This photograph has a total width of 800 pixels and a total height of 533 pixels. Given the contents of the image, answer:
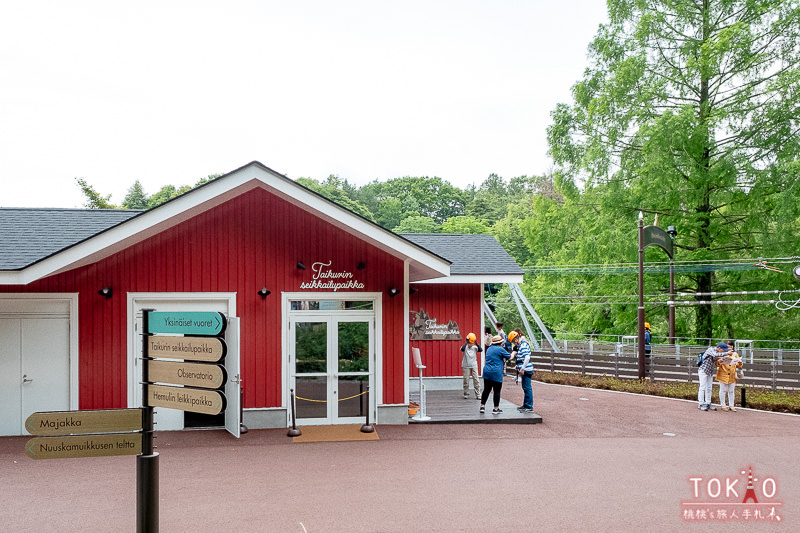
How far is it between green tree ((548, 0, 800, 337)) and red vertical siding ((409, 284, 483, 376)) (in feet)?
30.2

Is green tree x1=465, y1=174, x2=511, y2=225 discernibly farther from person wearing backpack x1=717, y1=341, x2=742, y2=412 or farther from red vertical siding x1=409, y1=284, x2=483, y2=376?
person wearing backpack x1=717, y1=341, x2=742, y2=412

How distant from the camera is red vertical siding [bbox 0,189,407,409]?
12312 mm

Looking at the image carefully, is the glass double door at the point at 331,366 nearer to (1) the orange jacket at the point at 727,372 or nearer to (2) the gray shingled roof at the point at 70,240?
(2) the gray shingled roof at the point at 70,240

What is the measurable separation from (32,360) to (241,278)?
4018 millimetres

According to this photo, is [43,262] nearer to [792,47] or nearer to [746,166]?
[746,166]

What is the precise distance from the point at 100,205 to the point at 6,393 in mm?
48016

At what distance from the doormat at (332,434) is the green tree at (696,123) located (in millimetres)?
15676

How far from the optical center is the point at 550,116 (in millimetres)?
27719

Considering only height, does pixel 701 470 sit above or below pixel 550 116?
below

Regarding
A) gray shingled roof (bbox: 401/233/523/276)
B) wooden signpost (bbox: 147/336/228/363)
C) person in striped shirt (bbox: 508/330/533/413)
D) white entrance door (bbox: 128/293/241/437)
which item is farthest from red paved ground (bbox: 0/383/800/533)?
gray shingled roof (bbox: 401/233/523/276)

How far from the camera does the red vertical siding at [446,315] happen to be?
18.6 metres

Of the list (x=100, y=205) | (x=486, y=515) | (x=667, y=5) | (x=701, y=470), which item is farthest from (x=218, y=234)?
(x=100, y=205)


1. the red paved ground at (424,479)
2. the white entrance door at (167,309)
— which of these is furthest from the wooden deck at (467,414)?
the white entrance door at (167,309)

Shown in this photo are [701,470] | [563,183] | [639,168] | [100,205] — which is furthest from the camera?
[100,205]
